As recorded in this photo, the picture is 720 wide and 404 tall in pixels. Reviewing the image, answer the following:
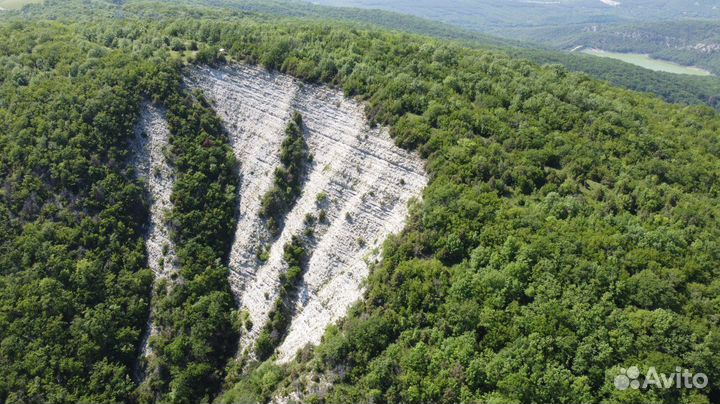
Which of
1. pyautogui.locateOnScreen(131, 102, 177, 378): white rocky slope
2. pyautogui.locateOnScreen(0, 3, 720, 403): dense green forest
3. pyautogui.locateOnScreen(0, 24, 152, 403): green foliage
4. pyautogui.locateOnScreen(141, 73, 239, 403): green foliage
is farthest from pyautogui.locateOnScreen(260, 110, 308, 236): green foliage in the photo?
pyautogui.locateOnScreen(0, 24, 152, 403): green foliage

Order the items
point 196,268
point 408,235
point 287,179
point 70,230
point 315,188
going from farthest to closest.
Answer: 1. point 287,179
2. point 315,188
3. point 196,268
4. point 70,230
5. point 408,235

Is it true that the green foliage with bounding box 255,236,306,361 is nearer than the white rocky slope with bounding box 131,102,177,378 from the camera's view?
Yes

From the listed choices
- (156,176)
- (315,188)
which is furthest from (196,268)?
(315,188)

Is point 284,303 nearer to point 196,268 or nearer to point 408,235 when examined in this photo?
point 196,268

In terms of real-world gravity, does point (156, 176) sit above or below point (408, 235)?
below

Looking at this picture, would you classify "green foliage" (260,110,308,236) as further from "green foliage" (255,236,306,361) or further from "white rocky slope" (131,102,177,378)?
"white rocky slope" (131,102,177,378)

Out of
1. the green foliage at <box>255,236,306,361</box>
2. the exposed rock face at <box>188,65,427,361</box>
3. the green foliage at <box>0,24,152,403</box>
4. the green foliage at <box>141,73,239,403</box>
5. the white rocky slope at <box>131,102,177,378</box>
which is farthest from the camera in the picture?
the white rocky slope at <box>131,102,177,378</box>

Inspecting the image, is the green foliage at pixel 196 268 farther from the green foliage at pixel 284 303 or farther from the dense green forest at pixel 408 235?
the green foliage at pixel 284 303

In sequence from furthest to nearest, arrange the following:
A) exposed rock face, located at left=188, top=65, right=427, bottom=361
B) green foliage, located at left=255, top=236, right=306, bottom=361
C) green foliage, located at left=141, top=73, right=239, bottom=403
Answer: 1. green foliage, located at left=141, top=73, right=239, bottom=403
2. green foliage, located at left=255, top=236, right=306, bottom=361
3. exposed rock face, located at left=188, top=65, right=427, bottom=361
